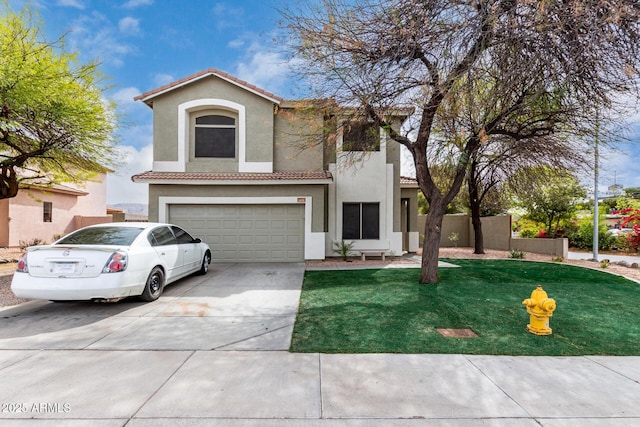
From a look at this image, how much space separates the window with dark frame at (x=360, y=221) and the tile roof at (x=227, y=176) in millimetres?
1813

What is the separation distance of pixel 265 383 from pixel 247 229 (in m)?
8.81

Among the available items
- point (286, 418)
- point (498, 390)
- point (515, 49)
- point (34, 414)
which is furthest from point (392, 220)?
point (34, 414)

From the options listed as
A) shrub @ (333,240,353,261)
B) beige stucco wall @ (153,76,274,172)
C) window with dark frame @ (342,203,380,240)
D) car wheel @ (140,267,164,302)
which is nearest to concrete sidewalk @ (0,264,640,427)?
car wheel @ (140,267,164,302)

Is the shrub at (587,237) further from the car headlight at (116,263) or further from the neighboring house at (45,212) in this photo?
the neighboring house at (45,212)

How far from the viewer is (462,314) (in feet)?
18.1

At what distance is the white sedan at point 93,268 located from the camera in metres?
5.27

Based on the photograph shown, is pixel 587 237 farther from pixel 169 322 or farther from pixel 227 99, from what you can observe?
pixel 169 322

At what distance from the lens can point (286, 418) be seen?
272 cm

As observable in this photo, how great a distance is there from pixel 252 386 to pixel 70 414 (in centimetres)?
157

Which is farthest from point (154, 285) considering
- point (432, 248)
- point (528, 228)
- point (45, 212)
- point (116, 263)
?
point (528, 228)

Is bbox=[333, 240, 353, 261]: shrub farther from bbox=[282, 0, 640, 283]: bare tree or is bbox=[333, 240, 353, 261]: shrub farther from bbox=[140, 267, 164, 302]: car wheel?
bbox=[140, 267, 164, 302]: car wheel

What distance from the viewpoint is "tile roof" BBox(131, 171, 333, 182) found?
11031mm

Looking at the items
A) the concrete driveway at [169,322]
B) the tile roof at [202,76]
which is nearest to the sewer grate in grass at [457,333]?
the concrete driveway at [169,322]

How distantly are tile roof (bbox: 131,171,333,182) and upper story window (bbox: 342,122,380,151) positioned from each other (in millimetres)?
1489
